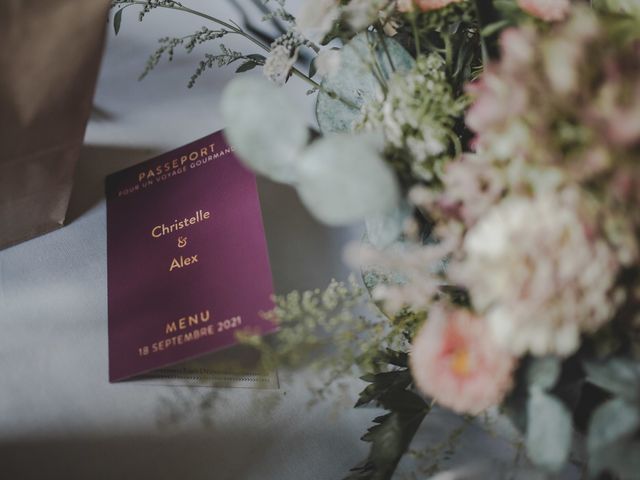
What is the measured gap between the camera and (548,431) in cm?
41


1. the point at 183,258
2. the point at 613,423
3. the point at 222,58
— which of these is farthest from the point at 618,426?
the point at 222,58

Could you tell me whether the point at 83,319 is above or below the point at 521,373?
above

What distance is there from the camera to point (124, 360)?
0.66 metres

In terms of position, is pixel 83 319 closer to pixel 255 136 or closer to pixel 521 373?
pixel 255 136

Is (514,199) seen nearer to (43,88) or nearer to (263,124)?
(263,124)

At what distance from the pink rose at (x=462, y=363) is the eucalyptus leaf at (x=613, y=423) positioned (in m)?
0.06

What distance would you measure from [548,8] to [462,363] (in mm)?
294

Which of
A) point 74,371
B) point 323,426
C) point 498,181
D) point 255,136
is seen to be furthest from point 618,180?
point 74,371

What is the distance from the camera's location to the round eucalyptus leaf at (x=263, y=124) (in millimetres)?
435

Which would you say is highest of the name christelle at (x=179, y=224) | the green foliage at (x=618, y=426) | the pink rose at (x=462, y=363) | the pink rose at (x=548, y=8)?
the pink rose at (x=548, y=8)

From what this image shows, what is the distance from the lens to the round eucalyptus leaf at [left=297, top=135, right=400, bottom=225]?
1.32ft

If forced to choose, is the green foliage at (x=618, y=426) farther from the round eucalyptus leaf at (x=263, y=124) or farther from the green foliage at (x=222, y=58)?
the green foliage at (x=222, y=58)

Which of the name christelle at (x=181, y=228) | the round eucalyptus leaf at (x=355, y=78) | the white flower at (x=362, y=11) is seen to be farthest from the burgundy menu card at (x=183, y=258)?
the white flower at (x=362, y=11)

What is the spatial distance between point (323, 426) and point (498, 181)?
1.32 feet
